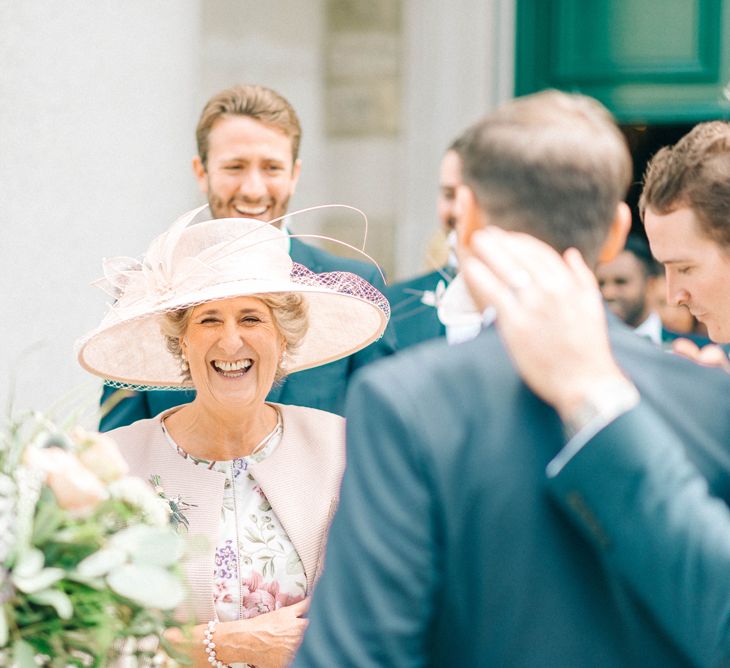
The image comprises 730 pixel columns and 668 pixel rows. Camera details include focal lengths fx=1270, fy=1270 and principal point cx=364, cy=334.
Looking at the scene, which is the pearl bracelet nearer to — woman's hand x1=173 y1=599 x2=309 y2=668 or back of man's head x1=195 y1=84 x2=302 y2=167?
woman's hand x1=173 y1=599 x2=309 y2=668

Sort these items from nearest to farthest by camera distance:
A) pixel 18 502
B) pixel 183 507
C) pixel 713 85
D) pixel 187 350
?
pixel 18 502
pixel 183 507
pixel 187 350
pixel 713 85

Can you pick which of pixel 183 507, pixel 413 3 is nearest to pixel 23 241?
pixel 183 507

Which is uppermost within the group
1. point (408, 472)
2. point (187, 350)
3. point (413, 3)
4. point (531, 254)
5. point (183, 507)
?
point (413, 3)

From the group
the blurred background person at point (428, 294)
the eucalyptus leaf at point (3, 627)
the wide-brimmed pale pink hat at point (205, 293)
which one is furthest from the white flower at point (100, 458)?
the blurred background person at point (428, 294)

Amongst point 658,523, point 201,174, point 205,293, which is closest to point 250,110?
point 201,174

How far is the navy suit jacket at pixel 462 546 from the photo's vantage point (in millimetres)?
1335

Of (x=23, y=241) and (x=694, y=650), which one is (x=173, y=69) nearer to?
(x=23, y=241)

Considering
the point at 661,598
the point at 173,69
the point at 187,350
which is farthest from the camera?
the point at 173,69

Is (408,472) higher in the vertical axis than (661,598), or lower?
higher

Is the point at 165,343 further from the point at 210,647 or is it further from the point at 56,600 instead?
the point at 56,600

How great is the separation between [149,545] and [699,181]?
1.26 meters

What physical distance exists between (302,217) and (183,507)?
3.56 m

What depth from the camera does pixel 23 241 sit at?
3930mm

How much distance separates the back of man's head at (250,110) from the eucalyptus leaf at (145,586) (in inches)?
88.4
